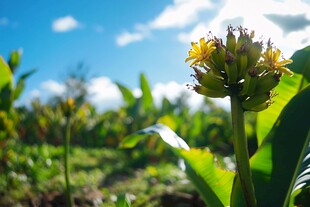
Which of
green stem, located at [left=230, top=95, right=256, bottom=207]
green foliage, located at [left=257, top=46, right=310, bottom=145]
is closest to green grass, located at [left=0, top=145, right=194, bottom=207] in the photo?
green foliage, located at [left=257, top=46, right=310, bottom=145]

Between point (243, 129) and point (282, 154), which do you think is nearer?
point (243, 129)

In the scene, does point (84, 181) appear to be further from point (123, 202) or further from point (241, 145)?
point (241, 145)

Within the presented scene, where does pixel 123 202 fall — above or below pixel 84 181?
below

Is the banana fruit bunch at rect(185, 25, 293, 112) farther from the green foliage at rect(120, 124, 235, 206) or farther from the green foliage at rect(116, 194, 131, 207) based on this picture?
the green foliage at rect(116, 194, 131, 207)

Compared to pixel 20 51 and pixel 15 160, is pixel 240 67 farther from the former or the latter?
pixel 20 51

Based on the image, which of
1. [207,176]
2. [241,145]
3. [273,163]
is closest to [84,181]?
[207,176]

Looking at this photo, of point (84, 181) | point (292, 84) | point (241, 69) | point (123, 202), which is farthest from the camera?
point (84, 181)

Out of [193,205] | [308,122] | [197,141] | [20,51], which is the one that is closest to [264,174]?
[308,122]

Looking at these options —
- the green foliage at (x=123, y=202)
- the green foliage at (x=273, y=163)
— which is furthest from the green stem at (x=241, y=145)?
the green foliage at (x=123, y=202)
